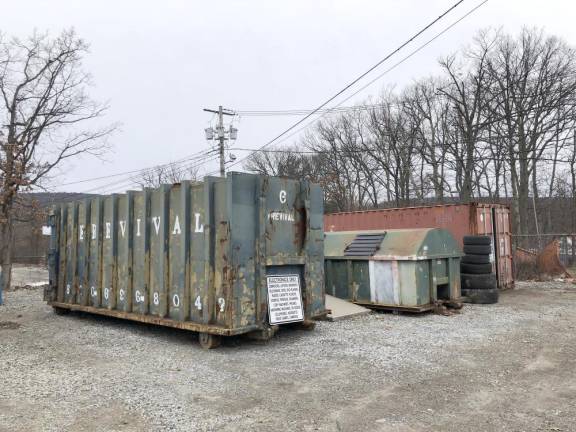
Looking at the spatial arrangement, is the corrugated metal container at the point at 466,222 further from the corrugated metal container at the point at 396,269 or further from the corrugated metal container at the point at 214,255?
the corrugated metal container at the point at 214,255

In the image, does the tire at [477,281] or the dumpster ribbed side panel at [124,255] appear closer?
the dumpster ribbed side panel at [124,255]

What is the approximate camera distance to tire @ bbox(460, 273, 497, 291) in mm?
11398

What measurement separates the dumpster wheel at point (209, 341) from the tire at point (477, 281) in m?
7.20

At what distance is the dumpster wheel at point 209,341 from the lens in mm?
6703

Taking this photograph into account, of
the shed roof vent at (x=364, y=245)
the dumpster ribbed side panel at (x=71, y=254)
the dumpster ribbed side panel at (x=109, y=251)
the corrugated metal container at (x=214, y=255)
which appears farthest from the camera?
the shed roof vent at (x=364, y=245)

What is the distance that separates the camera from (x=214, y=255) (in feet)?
21.9

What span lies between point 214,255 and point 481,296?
24.7 ft

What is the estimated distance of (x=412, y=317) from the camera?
9.70 metres

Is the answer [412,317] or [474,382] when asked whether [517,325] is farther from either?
[474,382]

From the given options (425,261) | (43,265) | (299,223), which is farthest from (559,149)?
(43,265)

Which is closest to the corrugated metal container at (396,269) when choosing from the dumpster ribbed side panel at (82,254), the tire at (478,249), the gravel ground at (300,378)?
the tire at (478,249)

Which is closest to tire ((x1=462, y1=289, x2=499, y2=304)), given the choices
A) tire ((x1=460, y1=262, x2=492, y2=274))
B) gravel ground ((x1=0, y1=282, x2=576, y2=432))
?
tire ((x1=460, y1=262, x2=492, y2=274))

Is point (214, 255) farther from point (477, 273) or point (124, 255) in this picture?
point (477, 273)

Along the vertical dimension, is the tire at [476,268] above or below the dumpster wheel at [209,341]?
above
